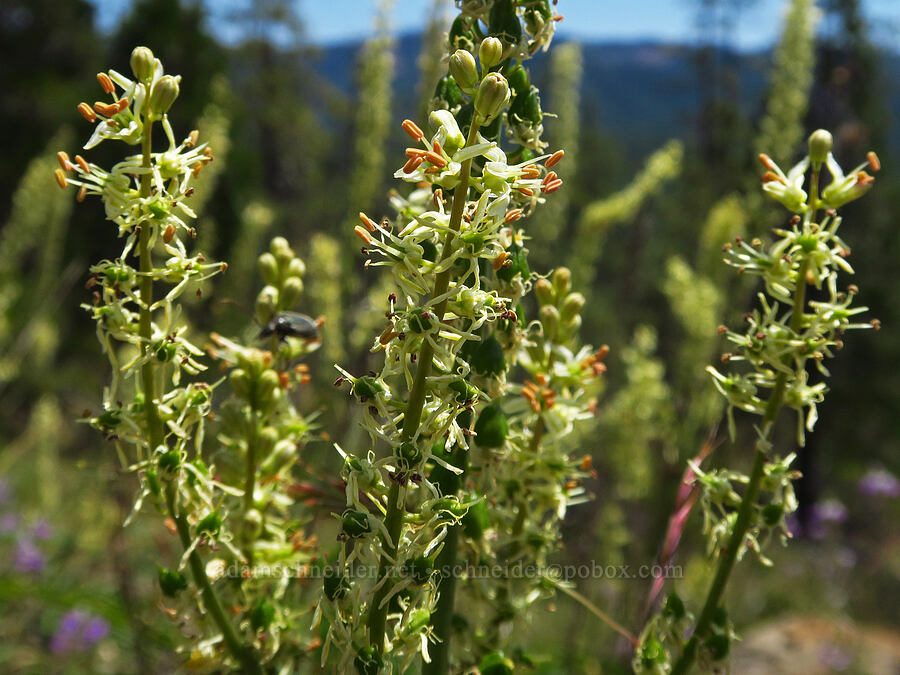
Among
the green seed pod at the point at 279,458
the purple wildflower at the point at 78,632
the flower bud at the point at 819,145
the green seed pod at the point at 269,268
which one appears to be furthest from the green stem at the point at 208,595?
the purple wildflower at the point at 78,632

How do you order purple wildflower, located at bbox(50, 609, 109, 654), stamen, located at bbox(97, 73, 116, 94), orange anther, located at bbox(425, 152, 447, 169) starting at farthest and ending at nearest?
purple wildflower, located at bbox(50, 609, 109, 654) < stamen, located at bbox(97, 73, 116, 94) < orange anther, located at bbox(425, 152, 447, 169)

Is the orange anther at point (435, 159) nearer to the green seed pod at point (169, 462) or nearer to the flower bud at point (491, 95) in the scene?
the flower bud at point (491, 95)

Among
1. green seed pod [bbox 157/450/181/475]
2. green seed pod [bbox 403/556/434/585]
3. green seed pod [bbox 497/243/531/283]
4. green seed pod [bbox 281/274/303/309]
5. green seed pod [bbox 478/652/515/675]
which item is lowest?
green seed pod [bbox 478/652/515/675]

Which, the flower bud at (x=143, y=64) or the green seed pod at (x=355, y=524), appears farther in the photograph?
the flower bud at (x=143, y=64)

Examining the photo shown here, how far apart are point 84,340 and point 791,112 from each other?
12.9 meters

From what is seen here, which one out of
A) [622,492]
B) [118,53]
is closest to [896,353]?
[622,492]

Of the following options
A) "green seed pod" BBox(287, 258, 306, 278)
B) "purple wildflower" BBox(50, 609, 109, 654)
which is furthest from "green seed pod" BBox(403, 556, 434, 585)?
"purple wildflower" BBox(50, 609, 109, 654)

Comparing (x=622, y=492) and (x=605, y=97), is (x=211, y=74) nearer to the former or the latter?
(x=622, y=492)

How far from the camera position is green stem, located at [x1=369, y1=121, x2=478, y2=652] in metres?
0.66

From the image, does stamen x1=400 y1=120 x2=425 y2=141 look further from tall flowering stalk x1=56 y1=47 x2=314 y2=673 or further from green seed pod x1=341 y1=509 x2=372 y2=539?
green seed pod x1=341 y1=509 x2=372 y2=539

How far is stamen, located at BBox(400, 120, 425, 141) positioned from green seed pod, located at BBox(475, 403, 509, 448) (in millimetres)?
317

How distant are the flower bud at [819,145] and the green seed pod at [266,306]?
0.72 m

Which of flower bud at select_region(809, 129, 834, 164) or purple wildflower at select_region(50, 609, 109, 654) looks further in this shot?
purple wildflower at select_region(50, 609, 109, 654)

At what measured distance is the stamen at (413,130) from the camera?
690mm
